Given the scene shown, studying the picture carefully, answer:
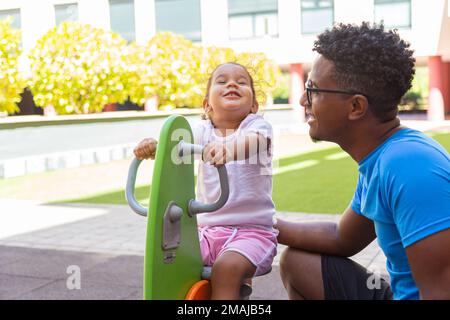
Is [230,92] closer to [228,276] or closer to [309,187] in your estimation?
[228,276]

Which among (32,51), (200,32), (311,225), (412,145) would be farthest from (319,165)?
(200,32)

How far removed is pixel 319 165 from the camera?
10.9m

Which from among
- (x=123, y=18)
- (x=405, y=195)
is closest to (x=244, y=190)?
(x=405, y=195)

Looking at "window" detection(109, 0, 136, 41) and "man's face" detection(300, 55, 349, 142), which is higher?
"window" detection(109, 0, 136, 41)

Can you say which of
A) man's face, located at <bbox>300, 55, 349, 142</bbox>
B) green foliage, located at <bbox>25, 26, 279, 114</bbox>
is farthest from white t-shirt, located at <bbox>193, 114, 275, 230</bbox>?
green foliage, located at <bbox>25, 26, 279, 114</bbox>

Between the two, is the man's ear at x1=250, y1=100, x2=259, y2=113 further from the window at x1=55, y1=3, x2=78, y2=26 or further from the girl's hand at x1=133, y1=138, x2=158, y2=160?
the window at x1=55, y1=3, x2=78, y2=26

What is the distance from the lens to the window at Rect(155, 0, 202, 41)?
27.0m

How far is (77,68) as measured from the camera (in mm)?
18484

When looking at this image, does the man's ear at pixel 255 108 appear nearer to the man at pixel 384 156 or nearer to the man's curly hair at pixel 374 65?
the man at pixel 384 156

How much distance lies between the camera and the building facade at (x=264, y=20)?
78.9 ft

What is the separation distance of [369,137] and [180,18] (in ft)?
88.3

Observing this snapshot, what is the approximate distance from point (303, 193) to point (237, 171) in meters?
5.51

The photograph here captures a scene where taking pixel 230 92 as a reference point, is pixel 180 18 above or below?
above

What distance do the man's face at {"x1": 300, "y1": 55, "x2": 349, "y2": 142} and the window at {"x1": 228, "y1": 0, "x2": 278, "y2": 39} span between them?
82.2ft
